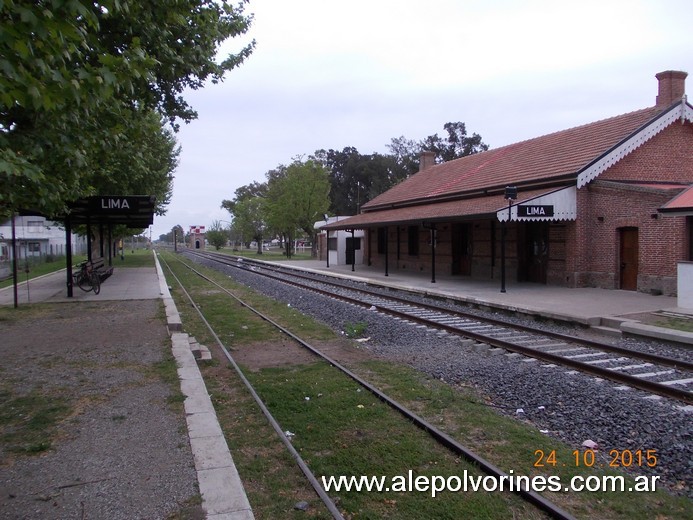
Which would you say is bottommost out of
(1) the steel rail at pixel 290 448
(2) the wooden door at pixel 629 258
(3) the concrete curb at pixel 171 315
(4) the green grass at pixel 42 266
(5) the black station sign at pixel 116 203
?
(1) the steel rail at pixel 290 448

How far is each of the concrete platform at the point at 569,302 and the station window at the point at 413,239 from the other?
7.43 metres

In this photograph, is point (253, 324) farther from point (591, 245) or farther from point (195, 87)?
point (591, 245)

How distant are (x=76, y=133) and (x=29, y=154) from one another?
1.62ft

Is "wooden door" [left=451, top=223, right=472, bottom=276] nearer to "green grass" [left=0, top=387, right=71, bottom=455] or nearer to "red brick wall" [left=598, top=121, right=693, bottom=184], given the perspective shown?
"red brick wall" [left=598, top=121, right=693, bottom=184]

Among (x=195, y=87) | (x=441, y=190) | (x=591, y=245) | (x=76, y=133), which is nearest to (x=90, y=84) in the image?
(x=76, y=133)

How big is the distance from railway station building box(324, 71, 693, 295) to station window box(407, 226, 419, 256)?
462 cm

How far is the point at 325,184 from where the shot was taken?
51.1 metres

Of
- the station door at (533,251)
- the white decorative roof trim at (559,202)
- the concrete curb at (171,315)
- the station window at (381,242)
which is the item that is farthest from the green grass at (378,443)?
the station window at (381,242)

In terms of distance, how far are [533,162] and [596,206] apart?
15.5 ft

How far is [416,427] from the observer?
17.7 ft

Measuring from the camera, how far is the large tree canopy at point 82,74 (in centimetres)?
323

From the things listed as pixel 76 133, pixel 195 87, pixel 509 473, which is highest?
pixel 195 87

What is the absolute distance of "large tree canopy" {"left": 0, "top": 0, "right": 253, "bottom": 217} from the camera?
10.6ft

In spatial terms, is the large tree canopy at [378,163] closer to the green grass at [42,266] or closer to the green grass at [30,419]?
the green grass at [42,266]
